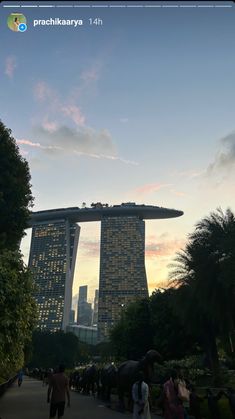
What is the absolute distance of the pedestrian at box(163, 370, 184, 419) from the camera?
29.9 feet

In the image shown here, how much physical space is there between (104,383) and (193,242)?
A: 42.1 feet

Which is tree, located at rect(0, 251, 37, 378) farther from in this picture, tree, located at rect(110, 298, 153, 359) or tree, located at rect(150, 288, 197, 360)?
tree, located at rect(110, 298, 153, 359)

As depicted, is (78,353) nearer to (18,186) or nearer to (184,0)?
(18,186)

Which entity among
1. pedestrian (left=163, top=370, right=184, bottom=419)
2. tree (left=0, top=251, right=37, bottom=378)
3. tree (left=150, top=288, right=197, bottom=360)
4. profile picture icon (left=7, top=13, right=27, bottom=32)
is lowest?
pedestrian (left=163, top=370, right=184, bottom=419)

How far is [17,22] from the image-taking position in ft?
39.0

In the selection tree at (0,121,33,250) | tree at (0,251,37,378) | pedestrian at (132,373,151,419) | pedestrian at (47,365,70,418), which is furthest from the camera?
tree at (0,121,33,250)

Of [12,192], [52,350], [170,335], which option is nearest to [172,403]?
[12,192]

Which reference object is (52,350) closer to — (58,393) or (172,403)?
(58,393)

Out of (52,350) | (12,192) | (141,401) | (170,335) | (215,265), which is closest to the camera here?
(141,401)

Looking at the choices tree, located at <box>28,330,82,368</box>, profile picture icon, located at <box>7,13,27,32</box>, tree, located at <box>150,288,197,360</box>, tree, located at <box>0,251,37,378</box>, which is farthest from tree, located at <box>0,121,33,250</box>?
tree, located at <box>28,330,82,368</box>

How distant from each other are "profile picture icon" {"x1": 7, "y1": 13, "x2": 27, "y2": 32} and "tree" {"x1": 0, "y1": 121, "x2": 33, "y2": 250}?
14.2 metres

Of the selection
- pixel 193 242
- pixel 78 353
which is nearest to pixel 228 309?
pixel 193 242

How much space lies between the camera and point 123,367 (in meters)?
19.0

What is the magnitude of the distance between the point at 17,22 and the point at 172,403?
34.7 feet
